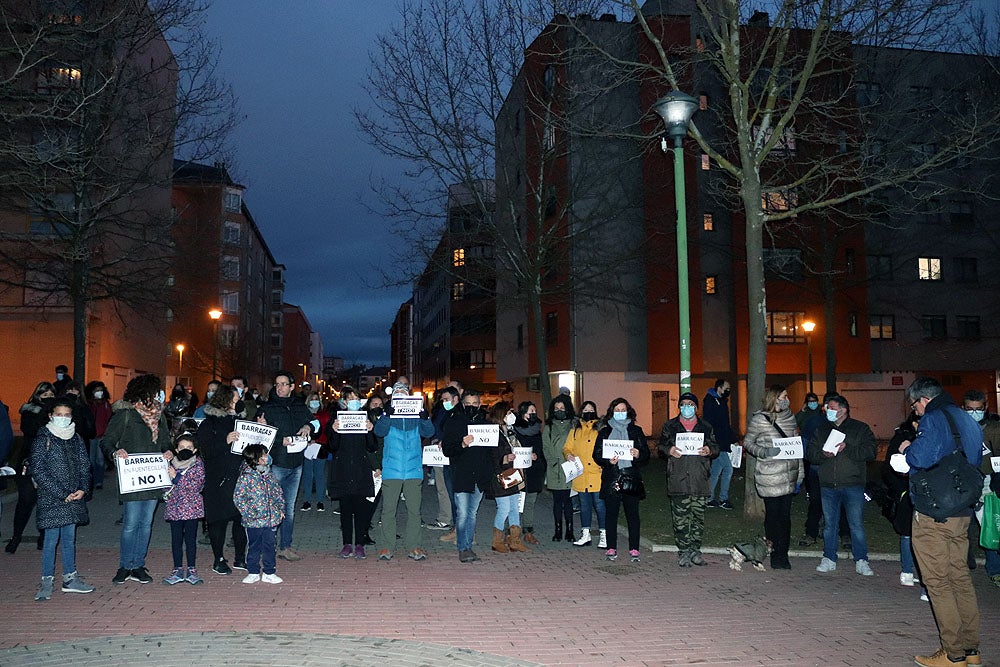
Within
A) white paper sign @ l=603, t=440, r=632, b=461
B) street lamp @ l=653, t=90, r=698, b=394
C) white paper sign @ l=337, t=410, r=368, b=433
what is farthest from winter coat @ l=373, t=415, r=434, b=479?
street lamp @ l=653, t=90, r=698, b=394

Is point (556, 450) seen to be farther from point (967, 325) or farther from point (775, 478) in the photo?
point (967, 325)

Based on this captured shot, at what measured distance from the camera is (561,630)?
23.4 feet


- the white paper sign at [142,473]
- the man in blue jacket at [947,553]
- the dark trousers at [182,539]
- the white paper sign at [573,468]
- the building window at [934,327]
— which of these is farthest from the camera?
the building window at [934,327]

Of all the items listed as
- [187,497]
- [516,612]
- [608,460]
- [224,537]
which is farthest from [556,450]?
[187,497]

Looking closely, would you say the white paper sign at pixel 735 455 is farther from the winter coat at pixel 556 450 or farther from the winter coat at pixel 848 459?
the winter coat at pixel 848 459

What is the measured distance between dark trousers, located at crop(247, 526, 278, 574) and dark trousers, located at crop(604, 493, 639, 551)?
413cm

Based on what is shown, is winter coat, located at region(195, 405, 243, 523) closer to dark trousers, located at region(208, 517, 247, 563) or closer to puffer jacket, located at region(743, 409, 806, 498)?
dark trousers, located at region(208, 517, 247, 563)

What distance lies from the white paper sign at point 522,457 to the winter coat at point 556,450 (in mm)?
324

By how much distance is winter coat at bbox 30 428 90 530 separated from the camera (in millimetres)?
8008

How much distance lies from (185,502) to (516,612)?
3.85 meters

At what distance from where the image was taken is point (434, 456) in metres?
11.9

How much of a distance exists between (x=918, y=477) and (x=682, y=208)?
6.49m

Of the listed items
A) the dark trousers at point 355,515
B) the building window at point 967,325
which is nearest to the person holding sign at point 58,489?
the dark trousers at point 355,515

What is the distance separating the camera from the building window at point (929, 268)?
144ft
